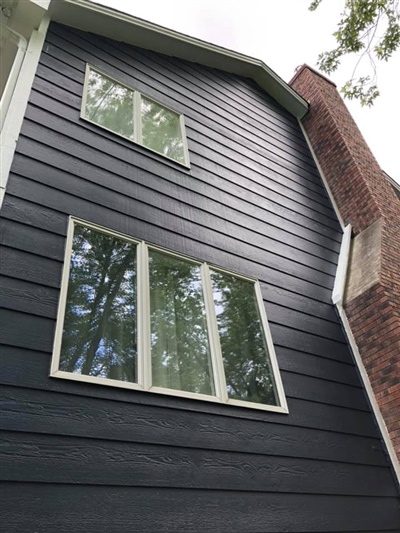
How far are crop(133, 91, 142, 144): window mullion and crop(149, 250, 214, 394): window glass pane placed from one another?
1.65 metres

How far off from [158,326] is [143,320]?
170mm

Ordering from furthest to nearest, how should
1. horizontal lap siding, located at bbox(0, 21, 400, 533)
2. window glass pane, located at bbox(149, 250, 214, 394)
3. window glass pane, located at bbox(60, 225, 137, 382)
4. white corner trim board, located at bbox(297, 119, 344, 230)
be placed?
white corner trim board, located at bbox(297, 119, 344, 230) < window glass pane, located at bbox(149, 250, 214, 394) < window glass pane, located at bbox(60, 225, 137, 382) < horizontal lap siding, located at bbox(0, 21, 400, 533)

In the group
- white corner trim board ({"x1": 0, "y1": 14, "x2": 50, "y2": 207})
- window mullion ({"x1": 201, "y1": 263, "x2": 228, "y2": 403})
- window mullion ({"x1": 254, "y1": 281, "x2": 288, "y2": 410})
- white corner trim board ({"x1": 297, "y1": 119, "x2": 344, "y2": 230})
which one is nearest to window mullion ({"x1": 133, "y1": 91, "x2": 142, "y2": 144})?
white corner trim board ({"x1": 0, "y1": 14, "x2": 50, "y2": 207})

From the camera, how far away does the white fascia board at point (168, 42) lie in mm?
4586

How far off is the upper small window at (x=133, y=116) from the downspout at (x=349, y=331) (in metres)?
2.45

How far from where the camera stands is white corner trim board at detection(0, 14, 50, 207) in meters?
2.95

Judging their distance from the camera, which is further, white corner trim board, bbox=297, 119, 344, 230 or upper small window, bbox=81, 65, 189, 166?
white corner trim board, bbox=297, 119, 344, 230

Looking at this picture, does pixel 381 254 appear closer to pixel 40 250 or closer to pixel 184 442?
pixel 184 442

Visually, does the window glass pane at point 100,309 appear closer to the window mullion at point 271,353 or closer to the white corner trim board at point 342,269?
the window mullion at point 271,353

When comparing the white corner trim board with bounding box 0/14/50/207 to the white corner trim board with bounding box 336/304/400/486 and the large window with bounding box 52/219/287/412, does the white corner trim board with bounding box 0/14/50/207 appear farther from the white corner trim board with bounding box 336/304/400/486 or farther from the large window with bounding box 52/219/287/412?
the white corner trim board with bounding box 336/304/400/486

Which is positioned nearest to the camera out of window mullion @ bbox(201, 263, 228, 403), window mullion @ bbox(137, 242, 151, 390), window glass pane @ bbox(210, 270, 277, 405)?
window mullion @ bbox(137, 242, 151, 390)

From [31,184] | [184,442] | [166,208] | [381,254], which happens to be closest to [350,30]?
[381,254]

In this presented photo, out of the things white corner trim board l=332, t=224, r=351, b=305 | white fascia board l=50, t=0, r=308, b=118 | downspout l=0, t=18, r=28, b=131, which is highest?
white fascia board l=50, t=0, r=308, b=118

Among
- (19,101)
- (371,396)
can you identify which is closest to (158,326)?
(19,101)
